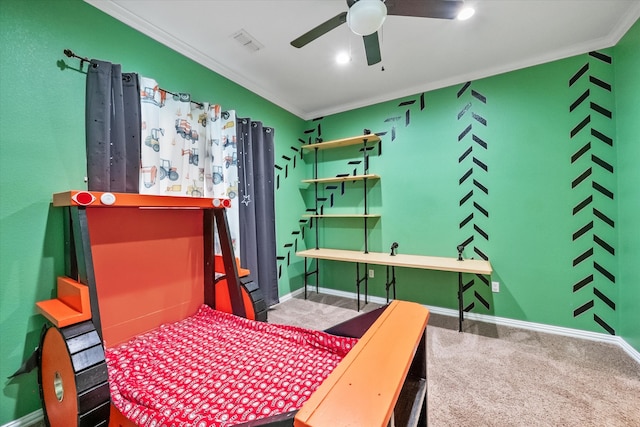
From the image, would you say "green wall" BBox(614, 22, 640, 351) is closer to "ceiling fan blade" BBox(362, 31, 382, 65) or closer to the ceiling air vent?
"ceiling fan blade" BBox(362, 31, 382, 65)

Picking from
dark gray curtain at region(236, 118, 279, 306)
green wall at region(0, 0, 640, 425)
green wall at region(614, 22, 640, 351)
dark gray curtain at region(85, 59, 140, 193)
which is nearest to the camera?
green wall at region(0, 0, 640, 425)

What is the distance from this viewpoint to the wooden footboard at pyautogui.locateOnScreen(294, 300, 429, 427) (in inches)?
23.8

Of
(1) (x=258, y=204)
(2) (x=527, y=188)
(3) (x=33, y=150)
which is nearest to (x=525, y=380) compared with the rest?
(2) (x=527, y=188)

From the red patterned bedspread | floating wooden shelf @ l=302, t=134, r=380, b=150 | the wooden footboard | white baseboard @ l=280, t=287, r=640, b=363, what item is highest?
floating wooden shelf @ l=302, t=134, r=380, b=150

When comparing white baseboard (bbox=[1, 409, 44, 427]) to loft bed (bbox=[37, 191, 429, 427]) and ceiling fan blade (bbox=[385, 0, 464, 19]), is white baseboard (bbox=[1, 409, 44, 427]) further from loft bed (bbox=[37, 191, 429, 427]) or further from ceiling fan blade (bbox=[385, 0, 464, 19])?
ceiling fan blade (bbox=[385, 0, 464, 19])

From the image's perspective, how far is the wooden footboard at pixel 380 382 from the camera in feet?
1.98

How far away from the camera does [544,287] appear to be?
2.49m

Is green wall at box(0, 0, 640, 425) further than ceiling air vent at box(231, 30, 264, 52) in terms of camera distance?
No

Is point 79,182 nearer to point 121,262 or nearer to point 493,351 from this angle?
point 121,262

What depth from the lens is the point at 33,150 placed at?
148 centimetres

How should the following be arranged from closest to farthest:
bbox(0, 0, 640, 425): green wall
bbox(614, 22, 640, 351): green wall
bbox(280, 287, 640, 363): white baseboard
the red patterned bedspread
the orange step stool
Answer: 1. the red patterned bedspread
2. the orange step stool
3. bbox(0, 0, 640, 425): green wall
4. bbox(614, 22, 640, 351): green wall
5. bbox(280, 287, 640, 363): white baseboard

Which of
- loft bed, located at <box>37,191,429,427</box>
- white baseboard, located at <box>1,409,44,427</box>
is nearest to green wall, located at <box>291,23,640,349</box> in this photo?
loft bed, located at <box>37,191,429,427</box>

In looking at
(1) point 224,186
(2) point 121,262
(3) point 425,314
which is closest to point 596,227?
(3) point 425,314

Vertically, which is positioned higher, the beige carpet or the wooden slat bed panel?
the wooden slat bed panel
